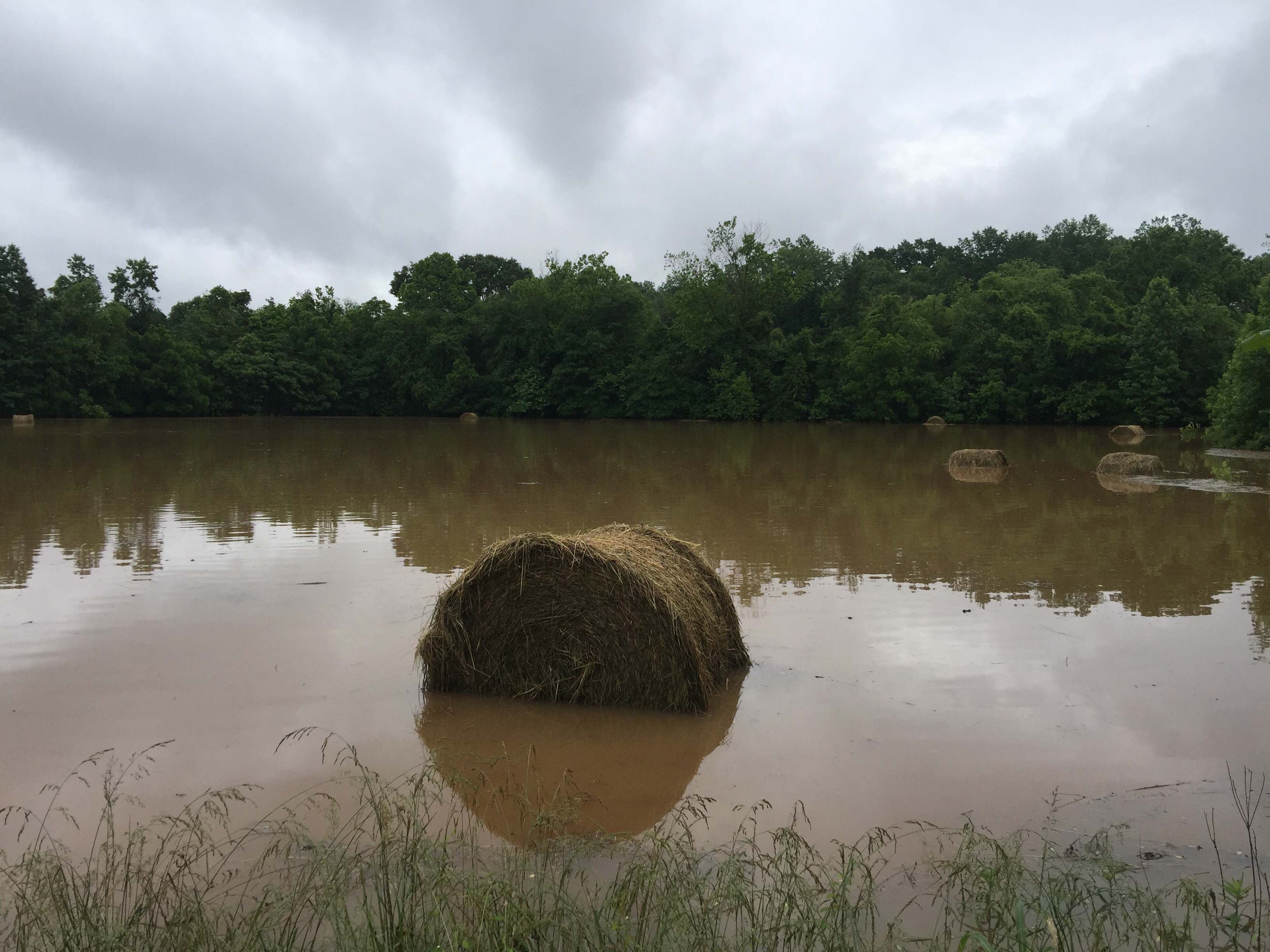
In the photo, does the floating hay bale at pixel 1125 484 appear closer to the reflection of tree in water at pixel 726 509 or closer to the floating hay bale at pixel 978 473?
the reflection of tree in water at pixel 726 509

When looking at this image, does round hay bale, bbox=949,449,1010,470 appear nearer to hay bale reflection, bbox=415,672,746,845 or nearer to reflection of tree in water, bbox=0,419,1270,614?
reflection of tree in water, bbox=0,419,1270,614

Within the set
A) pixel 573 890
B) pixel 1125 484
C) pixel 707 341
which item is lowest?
pixel 573 890

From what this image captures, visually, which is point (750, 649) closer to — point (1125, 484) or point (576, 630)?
point (576, 630)

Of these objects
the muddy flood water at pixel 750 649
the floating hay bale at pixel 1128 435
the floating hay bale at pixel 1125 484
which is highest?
the floating hay bale at pixel 1128 435

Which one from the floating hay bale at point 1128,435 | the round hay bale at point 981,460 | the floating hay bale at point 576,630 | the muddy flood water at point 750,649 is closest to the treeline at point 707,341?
the floating hay bale at point 1128,435

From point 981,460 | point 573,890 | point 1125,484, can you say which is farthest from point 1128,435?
point 573,890

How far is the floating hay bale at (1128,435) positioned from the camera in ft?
116

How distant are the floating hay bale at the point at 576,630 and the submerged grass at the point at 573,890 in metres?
1.61

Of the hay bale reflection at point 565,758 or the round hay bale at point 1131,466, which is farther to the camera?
the round hay bale at point 1131,466

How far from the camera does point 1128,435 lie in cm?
3809

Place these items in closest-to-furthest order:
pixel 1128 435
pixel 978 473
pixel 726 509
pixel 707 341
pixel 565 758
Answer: pixel 565 758 → pixel 726 509 → pixel 978 473 → pixel 1128 435 → pixel 707 341

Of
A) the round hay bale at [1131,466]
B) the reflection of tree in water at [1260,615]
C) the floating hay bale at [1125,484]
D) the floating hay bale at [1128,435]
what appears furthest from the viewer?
the floating hay bale at [1128,435]

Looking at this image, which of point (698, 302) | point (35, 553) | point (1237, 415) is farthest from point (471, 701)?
point (698, 302)

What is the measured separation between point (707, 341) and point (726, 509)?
1644 inches
